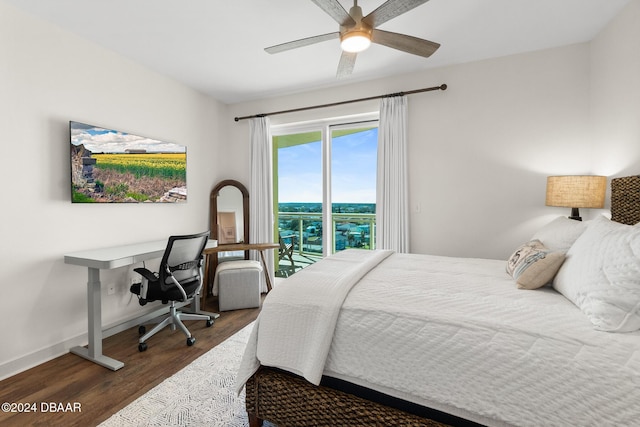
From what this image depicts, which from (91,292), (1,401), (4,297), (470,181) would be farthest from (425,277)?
(4,297)

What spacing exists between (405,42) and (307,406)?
7.61 ft

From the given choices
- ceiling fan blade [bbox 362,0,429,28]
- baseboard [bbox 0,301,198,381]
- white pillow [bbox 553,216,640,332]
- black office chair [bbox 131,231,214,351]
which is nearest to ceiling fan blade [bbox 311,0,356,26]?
ceiling fan blade [bbox 362,0,429,28]

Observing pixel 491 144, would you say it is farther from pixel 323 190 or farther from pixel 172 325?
pixel 172 325

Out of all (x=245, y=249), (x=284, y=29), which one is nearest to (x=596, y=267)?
→ (x=284, y=29)

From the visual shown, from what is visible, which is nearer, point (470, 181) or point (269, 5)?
point (269, 5)

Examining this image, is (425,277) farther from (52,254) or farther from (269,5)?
(52,254)

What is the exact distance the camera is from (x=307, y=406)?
135 cm

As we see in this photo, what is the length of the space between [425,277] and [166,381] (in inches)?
74.5

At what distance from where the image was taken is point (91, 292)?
2.26 m

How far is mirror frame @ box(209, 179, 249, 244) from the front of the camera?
157 inches

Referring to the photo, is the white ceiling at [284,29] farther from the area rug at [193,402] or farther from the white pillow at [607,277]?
the area rug at [193,402]

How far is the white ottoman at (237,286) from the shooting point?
129 inches

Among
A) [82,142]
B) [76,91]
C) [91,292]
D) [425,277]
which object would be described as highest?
[76,91]

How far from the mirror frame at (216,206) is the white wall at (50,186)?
0.96 m
